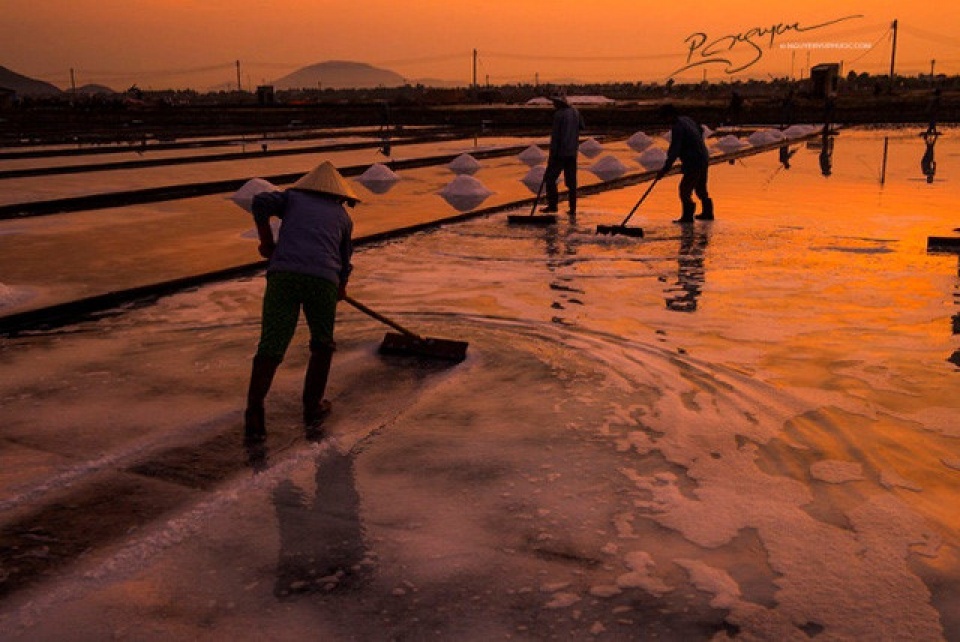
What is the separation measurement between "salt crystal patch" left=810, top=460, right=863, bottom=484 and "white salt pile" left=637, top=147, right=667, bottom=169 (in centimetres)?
1741

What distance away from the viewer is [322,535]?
348 cm

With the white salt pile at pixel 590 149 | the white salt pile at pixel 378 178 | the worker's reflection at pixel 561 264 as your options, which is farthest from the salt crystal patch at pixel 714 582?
the white salt pile at pixel 590 149

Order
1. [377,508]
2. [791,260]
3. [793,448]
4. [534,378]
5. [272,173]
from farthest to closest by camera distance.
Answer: [272,173] → [791,260] → [534,378] → [793,448] → [377,508]

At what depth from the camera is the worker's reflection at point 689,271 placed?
7.28m

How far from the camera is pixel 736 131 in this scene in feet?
118

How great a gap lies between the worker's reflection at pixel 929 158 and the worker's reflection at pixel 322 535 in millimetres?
15527

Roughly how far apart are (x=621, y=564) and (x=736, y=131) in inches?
1374

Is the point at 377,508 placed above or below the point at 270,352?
below

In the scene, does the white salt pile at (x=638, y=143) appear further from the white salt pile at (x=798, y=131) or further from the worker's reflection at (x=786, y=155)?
the white salt pile at (x=798, y=131)

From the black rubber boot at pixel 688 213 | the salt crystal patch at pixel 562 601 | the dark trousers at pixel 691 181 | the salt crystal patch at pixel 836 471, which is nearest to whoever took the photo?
the salt crystal patch at pixel 562 601

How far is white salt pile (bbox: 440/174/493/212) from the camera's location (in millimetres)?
14141

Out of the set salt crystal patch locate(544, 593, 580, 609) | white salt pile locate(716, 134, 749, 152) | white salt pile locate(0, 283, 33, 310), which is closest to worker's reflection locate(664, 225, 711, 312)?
salt crystal patch locate(544, 593, 580, 609)

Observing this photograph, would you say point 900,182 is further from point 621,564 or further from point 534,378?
point 621,564

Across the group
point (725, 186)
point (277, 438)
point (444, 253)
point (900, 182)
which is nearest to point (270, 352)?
point (277, 438)
